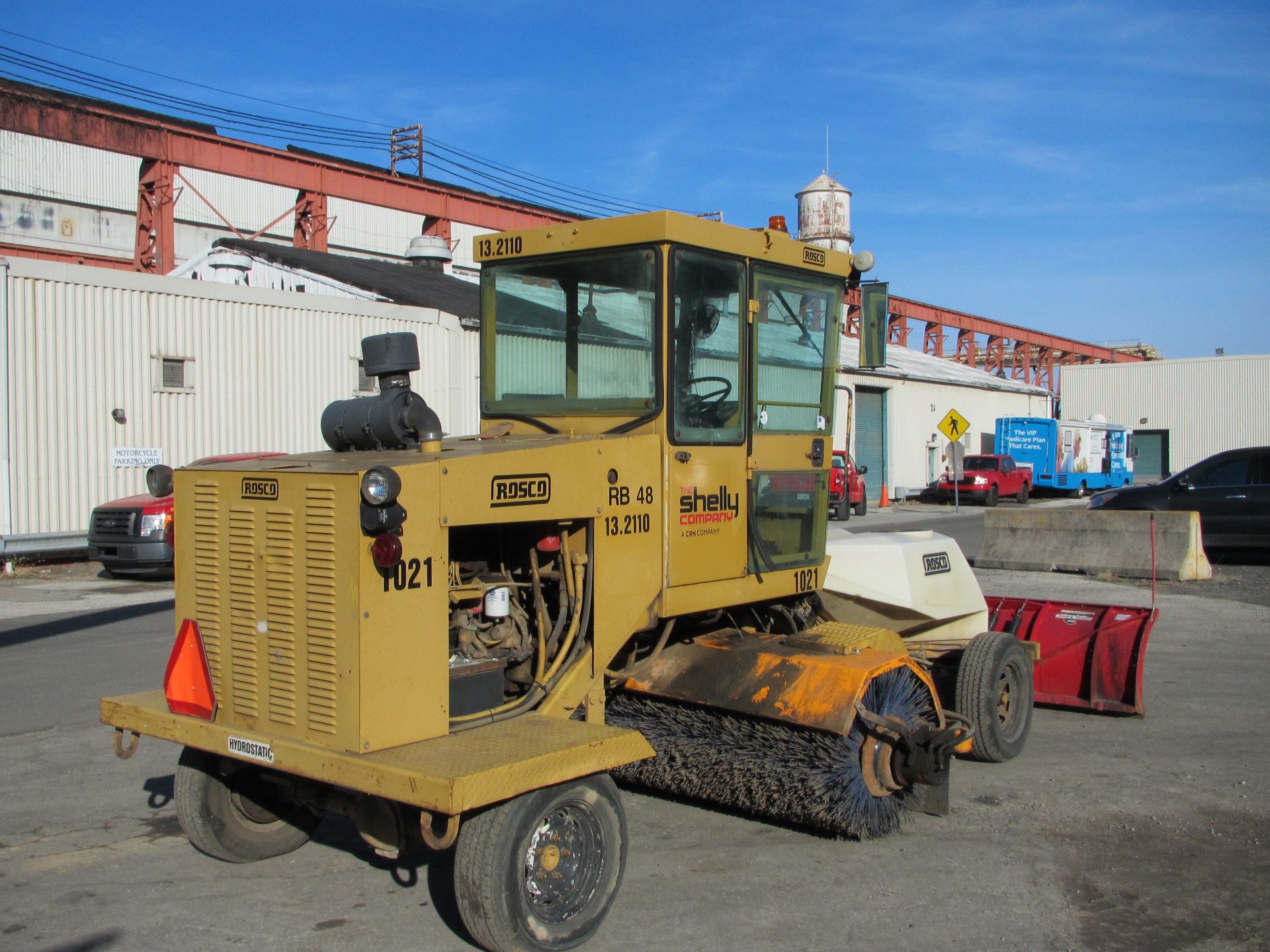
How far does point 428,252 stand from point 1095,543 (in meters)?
21.7

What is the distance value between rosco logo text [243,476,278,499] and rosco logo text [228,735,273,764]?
877 mm

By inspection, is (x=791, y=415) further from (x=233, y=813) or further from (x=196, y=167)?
(x=196, y=167)

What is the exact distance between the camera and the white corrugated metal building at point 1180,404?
159 feet

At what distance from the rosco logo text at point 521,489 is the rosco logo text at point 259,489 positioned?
2.54ft

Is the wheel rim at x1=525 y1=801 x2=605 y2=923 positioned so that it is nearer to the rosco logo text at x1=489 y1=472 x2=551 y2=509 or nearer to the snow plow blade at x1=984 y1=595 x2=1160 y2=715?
the rosco logo text at x1=489 y1=472 x2=551 y2=509

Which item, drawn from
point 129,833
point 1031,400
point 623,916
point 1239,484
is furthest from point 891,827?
point 1031,400

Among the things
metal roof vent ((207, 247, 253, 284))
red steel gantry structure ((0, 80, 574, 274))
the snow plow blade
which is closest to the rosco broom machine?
the snow plow blade

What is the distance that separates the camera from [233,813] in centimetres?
495

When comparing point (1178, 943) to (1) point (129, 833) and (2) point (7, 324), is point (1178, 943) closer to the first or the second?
(1) point (129, 833)

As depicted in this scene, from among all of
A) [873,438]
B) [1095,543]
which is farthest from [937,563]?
[873,438]

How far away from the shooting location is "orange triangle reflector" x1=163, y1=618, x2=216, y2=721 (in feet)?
14.3

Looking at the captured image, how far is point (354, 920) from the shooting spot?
14.6 feet

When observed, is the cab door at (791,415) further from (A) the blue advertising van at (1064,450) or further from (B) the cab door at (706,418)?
(A) the blue advertising van at (1064,450)

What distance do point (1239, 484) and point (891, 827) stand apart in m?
14.5
